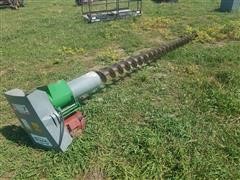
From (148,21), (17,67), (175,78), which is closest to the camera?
(175,78)

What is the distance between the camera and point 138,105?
4.66 metres

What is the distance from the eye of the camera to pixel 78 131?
12.9 ft

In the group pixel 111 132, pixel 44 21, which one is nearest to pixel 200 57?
pixel 111 132

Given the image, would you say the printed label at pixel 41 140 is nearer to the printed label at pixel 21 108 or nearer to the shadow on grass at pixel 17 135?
the shadow on grass at pixel 17 135

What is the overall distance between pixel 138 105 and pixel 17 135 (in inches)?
68.1

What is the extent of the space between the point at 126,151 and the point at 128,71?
2.36m

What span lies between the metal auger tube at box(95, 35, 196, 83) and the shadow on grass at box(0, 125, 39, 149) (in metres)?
1.39

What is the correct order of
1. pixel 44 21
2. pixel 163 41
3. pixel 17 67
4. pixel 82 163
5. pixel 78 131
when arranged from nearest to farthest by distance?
pixel 82 163 → pixel 78 131 → pixel 17 67 → pixel 163 41 → pixel 44 21

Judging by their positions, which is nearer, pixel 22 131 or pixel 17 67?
pixel 22 131

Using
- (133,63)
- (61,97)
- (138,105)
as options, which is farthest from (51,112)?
(133,63)

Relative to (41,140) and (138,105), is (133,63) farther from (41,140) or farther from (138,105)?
(41,140)

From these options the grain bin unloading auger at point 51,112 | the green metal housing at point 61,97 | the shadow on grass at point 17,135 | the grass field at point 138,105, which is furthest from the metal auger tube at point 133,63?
the shadow on grass at point 17,135

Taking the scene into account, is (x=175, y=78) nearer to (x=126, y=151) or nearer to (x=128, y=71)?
(x=128, y=71)

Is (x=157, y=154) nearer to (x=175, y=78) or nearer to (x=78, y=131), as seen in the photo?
(x=78, y=131)
